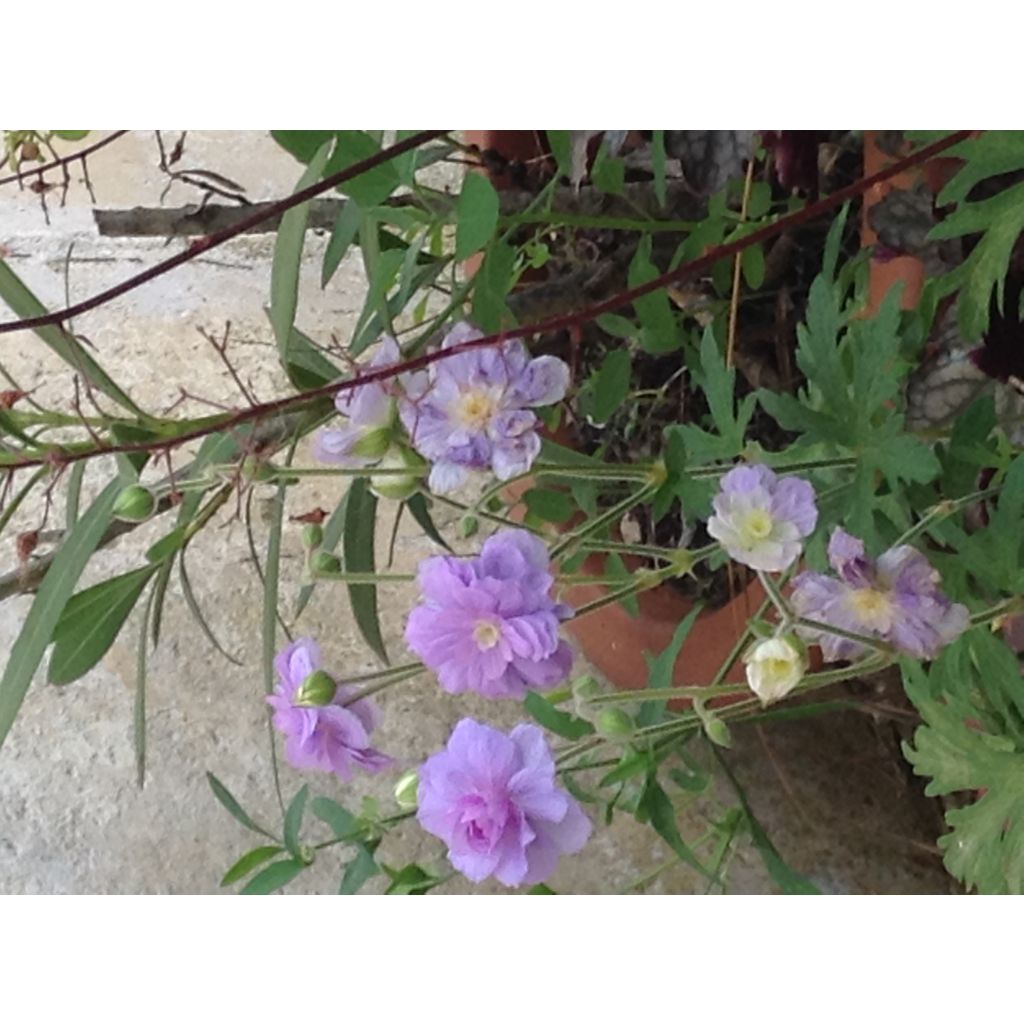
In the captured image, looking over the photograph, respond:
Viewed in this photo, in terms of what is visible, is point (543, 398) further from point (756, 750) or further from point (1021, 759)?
point (756, 750)

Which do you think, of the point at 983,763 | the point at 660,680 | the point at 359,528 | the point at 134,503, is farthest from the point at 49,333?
the point at 983,763

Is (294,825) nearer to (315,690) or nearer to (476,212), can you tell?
(315,690)

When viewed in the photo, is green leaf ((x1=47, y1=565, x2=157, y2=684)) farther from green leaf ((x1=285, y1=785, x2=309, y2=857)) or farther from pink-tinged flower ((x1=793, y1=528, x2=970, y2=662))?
pink-tinged flower ((x1=793, y1=528, x2=970, y2=662))

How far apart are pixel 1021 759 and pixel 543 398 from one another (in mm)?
263

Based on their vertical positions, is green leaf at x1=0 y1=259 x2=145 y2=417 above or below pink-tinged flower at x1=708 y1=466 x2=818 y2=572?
above

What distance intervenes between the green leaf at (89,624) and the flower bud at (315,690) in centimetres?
12

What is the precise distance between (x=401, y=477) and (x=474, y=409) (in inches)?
1.5

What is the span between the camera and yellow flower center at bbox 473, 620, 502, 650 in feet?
1.29

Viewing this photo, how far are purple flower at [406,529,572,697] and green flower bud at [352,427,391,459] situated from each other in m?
0.04

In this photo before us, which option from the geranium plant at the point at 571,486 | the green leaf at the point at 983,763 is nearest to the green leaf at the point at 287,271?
the geranium plant at the point at 571,486

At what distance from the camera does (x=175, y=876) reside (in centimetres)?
93

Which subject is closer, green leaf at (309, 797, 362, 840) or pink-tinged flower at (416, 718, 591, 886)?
pink-tinged flower at (416, 718, 591, 886)

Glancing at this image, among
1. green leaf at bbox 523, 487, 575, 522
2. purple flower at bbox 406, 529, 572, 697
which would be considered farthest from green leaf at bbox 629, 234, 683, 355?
purple flower at bbox 406, 529, 572, 697
